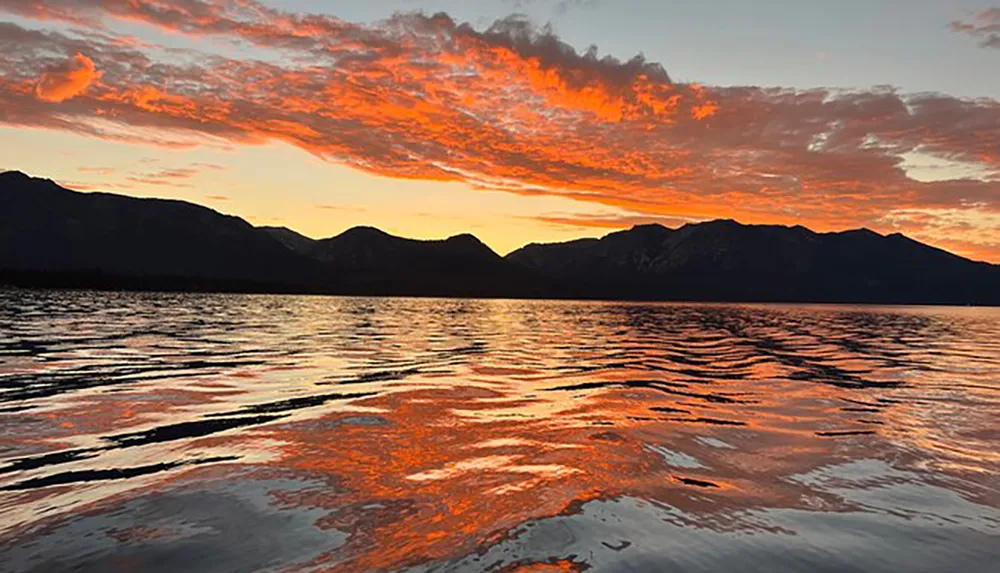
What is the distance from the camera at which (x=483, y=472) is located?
10000 millimetres

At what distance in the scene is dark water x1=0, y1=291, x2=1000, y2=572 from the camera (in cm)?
673

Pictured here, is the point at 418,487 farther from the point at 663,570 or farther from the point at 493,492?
the point at 663,570

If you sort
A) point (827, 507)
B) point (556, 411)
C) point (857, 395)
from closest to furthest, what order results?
point (827, 507)
point (556, 411)
point (857, 395)

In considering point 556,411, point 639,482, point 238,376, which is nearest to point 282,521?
point 639,482

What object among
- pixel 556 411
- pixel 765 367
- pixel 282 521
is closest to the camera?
pixel 282 521

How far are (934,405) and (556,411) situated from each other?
41.9 ft

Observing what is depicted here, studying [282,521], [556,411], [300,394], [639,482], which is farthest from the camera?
[300,394]

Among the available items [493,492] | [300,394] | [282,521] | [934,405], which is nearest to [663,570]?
[493,492]

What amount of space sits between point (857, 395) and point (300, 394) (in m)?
19.8

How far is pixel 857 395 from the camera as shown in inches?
810

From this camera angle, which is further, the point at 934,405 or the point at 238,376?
the point at 238,376

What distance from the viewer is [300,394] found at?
59.5 ft

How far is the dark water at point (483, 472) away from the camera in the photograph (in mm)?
6727

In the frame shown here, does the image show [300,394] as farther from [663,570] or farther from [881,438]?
[881,438]
